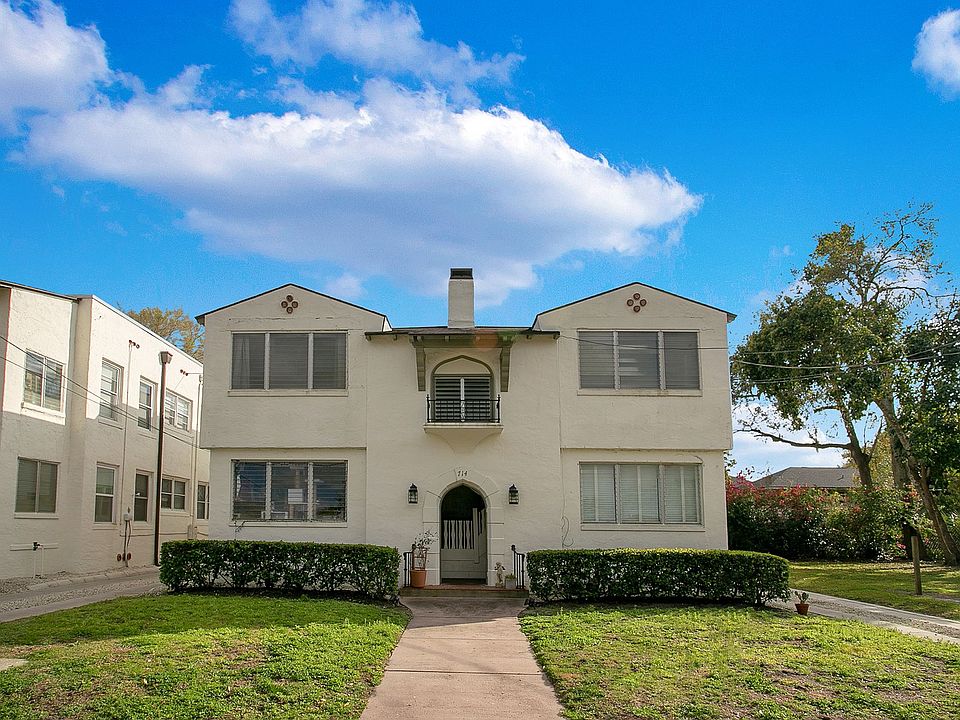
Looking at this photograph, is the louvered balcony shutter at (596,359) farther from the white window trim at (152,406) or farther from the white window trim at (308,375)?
the white window trim at (152,406)

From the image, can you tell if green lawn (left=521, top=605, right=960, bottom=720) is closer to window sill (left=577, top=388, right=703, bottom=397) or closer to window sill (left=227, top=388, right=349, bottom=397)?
window sill (left=577, top=388, right=703, bottom=397)

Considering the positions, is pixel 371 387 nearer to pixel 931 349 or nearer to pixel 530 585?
pixel 530 585

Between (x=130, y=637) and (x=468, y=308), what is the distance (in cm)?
1049

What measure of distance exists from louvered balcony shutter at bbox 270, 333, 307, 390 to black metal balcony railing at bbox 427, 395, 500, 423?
278cm

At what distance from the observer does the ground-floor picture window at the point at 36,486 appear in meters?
19.6

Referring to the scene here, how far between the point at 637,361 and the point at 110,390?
45.3 feet

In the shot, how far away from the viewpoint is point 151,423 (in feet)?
85.1

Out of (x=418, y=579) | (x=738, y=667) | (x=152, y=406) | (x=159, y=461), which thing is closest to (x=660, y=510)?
(x=418, y=579)

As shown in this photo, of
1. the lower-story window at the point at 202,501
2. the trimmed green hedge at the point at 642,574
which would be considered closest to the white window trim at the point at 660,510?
the trimmed green hedge at the point at 642,574

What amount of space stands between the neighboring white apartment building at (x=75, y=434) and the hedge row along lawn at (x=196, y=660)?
23.5ft

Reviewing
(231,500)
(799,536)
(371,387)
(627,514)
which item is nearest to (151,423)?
(231,500)

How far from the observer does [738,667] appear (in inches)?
396

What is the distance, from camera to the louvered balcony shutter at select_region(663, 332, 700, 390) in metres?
18.8

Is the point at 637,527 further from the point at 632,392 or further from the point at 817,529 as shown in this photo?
the point at 817,529
